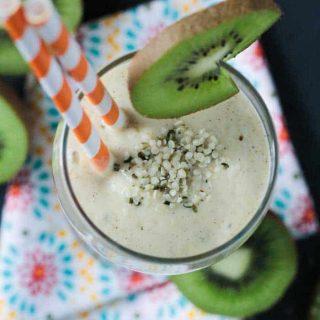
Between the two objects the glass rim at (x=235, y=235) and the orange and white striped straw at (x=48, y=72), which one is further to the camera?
the glass rim at (x=235, y=235)

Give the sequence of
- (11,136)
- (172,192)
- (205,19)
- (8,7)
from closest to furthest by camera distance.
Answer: (8,7) → (205,19) → (172,192) → (11,136)

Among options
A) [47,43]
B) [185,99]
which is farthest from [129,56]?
[47,43]

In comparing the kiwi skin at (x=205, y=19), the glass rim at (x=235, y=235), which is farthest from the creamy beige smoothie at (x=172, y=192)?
the kiwi skin at (x=205, y=19)

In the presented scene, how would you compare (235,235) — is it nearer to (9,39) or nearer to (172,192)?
(172,192)

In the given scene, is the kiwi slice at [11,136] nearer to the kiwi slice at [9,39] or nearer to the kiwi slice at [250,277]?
the kiwi slice at [9,39]

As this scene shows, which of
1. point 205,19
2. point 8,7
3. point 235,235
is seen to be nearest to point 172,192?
point 235,235
